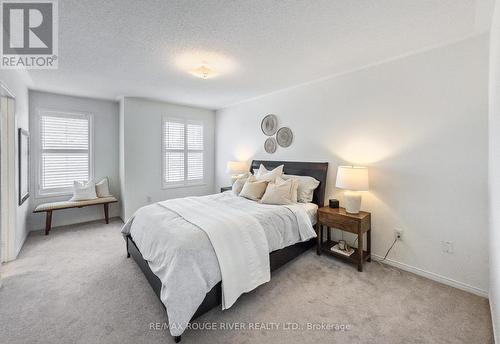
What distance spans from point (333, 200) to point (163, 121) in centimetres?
386

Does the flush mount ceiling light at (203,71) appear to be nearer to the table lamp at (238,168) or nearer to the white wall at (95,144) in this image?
the table lamp at (238,168)

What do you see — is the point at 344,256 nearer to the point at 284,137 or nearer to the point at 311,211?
the point at 311,211

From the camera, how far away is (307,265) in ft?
8.78

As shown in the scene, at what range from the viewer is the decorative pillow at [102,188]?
4.24m

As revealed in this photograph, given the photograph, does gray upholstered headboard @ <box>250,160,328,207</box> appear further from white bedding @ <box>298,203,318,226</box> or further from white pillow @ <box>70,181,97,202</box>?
white pillow @ <box>70,181,97,202</box>

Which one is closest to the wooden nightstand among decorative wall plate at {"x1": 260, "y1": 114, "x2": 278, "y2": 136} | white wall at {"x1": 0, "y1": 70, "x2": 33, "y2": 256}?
decorative wall plate at {"x1": 260, "y1": 114, "x2": 278, "y2": 136}

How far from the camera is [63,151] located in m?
4.06

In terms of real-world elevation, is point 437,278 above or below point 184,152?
below

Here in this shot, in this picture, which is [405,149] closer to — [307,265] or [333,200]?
[333,200]

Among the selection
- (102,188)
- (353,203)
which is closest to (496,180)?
(353,203)

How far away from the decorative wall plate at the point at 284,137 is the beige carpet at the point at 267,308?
6.64 feet

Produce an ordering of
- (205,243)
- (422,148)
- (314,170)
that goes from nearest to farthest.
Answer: (205,243), (422,148), (314,170)

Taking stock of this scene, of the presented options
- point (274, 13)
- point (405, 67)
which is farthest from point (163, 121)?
point (405, 67)

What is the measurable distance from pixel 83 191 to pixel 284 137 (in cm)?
388
